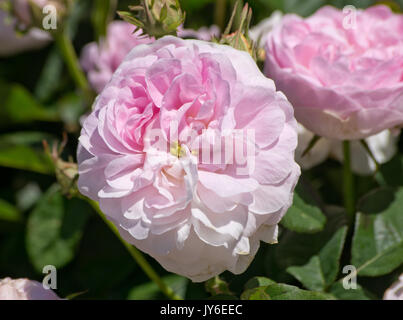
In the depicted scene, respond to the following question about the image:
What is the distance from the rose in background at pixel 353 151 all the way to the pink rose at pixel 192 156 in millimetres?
183

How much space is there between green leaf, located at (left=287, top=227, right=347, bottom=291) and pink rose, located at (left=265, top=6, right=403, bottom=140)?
0.34ft

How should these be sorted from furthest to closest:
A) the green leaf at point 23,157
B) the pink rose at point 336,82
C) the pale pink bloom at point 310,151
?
the green leaf at point 23,157 → the pale pink bloom at point 310,151 → the pink rose at point 336,82

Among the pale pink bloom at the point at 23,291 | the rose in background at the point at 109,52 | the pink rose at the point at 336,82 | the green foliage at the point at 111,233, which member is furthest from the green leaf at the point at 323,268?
the rose in background at the point at 109,52

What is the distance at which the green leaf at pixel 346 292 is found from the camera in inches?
21.7

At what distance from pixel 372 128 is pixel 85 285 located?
39 centimetres

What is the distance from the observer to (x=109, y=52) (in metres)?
0.85

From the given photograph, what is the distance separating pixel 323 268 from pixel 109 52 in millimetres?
451

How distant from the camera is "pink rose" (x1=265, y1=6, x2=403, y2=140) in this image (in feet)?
1.81

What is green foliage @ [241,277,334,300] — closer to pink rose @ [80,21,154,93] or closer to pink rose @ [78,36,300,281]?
pink rose @ [78,36,300,281]

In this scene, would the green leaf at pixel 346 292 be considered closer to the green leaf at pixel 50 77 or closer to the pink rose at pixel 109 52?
the pink rose at pixel 109 52

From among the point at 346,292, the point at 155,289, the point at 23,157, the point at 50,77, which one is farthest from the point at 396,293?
the point at 50,77

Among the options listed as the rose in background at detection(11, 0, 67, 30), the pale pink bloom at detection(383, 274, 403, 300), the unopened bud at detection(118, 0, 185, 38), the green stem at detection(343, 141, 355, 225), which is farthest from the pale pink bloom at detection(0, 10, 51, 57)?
the pale pink bloom at detection(383, 274, 403, 300)

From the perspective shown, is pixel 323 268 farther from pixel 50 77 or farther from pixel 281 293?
pixel 50 77
